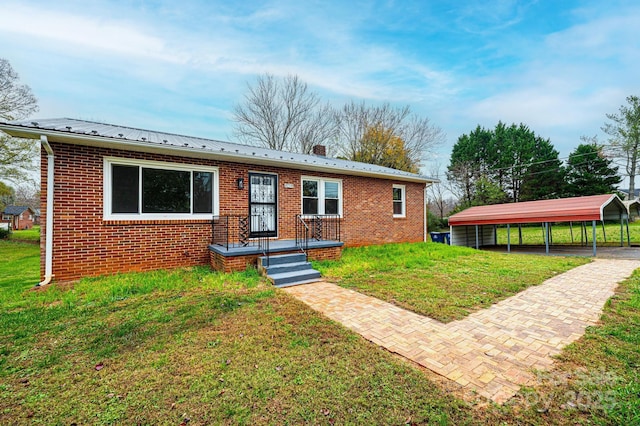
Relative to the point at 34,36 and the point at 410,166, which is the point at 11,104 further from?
the point at 410,166

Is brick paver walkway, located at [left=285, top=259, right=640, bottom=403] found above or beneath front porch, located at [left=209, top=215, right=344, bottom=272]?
beneath

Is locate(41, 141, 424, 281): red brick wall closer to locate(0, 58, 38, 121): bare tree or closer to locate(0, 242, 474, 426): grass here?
locate(0, 242, 474, 426): grass

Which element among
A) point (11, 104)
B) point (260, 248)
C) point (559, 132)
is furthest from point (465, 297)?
point (559, 132)

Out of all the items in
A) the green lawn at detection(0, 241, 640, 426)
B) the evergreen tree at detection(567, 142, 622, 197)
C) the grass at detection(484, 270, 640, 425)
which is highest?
the evergreen tree at detection(567, 142, 622, 197)

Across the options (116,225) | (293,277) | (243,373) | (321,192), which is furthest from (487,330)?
(116,225)

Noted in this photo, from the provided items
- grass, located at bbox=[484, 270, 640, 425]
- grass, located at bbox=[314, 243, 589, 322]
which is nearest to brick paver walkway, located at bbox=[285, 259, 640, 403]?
grass, located at bbox=[484, 270, 640, 425]

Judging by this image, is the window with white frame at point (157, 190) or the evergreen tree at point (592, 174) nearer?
the window with white frame at point (157, 190)

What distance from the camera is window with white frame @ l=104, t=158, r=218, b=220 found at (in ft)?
20.6

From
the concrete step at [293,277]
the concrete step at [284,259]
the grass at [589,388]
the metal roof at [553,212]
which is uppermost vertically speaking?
the metal roof at [553,212]

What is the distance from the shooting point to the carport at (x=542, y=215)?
35.5ft

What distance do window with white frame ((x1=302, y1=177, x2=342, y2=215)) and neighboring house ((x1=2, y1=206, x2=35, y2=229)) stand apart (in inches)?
2129

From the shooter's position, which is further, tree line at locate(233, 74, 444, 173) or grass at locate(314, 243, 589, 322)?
tree line at locate(233, 74, 444, 173)

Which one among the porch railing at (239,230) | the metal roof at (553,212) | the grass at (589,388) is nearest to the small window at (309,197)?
the porch railing at (239,230)

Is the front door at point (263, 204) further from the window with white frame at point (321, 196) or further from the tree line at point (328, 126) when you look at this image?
the tree line at point (328, 126)
